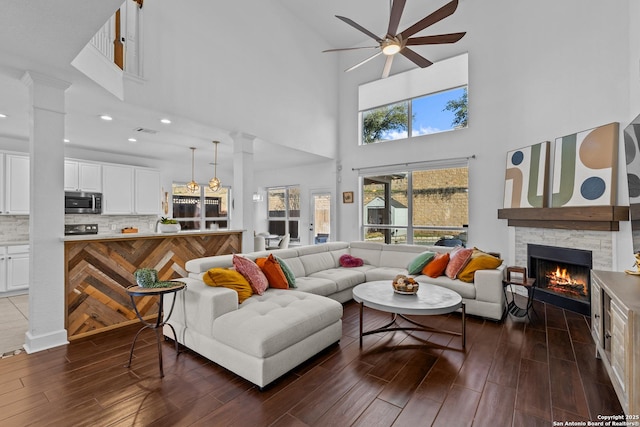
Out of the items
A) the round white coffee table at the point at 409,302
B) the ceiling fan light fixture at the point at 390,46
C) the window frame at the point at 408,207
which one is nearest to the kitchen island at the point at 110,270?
the round white coffee table at the point at 409,302

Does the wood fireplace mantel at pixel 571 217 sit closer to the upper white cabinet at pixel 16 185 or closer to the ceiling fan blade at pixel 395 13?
the ceiling fan blade at pixel 395 13

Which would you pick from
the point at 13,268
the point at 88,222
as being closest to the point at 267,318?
the point at 13,268

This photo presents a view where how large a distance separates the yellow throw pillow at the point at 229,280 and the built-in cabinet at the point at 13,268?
13.6 feet

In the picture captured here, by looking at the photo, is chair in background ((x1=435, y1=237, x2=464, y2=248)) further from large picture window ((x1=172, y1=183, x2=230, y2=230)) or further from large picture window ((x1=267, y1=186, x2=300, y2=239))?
large picture window ((x1=172, y1=183, x2=230, y2=230))

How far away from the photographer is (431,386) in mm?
2209

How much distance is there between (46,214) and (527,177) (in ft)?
20.0

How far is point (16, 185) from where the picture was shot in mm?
5059

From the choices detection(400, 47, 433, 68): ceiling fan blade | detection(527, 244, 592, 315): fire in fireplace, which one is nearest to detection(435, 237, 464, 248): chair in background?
detection(527, 244, 592, 315): fire in fireplace

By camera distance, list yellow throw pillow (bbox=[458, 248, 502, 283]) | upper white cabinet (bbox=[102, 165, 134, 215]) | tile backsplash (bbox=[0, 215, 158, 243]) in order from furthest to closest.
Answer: upper white cabinet (bbox=[102, 165, 134, 215]) → tile backsplash (bbox=[0, 215, 158, 243]) → yellow throw pillow (bbox=[458, 248, 502, 283])

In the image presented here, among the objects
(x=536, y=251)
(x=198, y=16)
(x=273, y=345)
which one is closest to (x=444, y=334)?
(x=273, y=345)

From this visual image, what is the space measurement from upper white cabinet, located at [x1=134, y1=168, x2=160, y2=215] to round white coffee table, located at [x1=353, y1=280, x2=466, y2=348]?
5638mm

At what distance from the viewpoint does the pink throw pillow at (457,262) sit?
3.87m

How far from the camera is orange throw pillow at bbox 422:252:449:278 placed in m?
4.02

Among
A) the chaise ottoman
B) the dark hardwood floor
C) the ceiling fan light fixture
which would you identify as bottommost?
the dark hardwood floor
